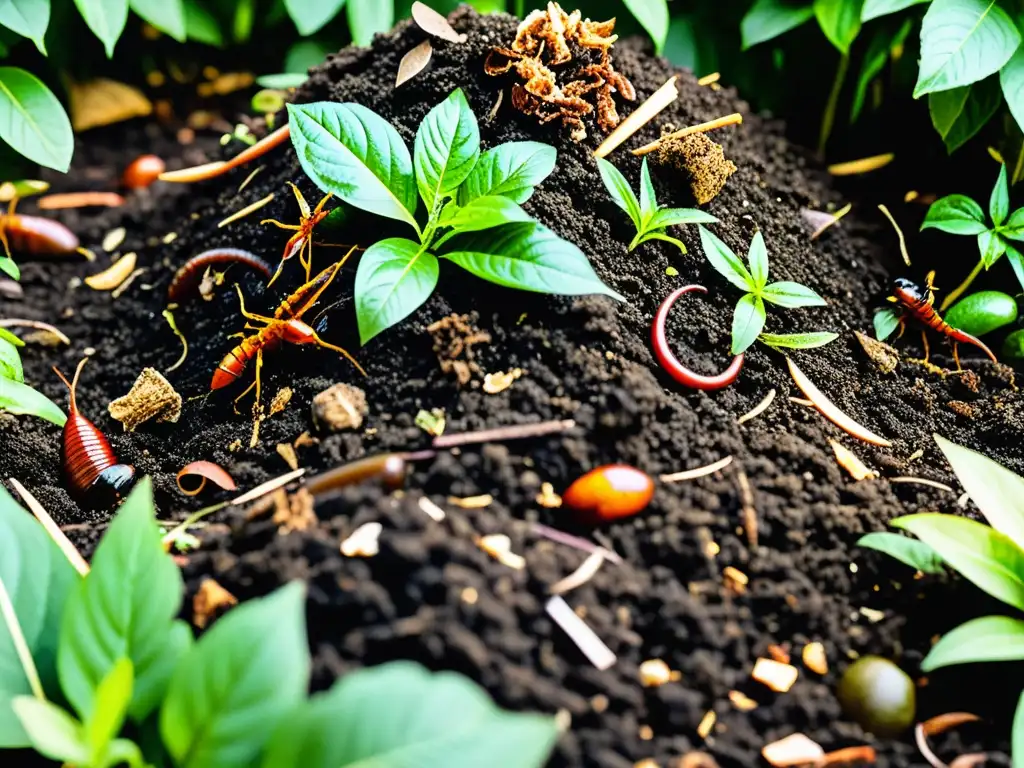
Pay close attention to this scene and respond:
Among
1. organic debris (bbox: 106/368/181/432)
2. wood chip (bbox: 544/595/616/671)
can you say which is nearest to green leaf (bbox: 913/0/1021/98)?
wood chip (bbox: 544/595/616/671)

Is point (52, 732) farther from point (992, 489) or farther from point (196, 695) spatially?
point (992, 489)

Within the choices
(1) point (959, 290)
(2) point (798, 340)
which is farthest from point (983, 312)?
(2) point (798, 340)

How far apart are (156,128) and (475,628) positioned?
2326 millimetres

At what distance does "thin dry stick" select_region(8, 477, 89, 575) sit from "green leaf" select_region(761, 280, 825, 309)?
1.30m

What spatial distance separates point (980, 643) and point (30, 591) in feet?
4.55

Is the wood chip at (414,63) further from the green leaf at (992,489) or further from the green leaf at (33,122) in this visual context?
the green leaf at (992,489)

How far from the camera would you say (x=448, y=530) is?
52.2 inches

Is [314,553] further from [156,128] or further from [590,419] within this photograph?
[156,128]

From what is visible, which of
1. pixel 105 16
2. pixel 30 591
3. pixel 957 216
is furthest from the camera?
pixel 105 16

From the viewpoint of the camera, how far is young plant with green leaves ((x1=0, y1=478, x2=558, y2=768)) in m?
1.04

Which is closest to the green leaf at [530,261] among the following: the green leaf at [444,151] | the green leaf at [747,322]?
the green leaf at [444,151]

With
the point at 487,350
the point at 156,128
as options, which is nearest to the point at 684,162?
the point at 487,350

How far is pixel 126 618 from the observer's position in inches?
47.9

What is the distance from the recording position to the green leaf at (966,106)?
2057mm
